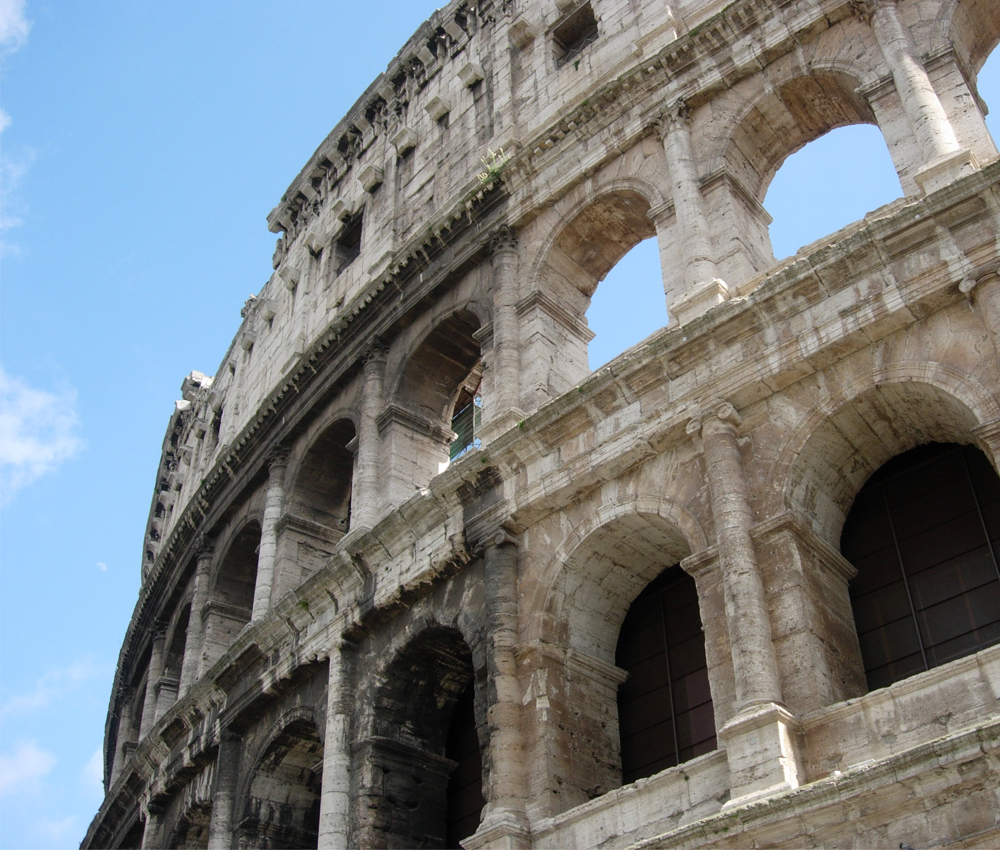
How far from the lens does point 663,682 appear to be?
36.0 feet

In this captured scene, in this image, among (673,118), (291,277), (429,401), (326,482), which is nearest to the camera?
(673,118)

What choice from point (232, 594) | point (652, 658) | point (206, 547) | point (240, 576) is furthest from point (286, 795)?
point (206, 547)

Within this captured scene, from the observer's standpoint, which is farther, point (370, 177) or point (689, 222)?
point (370, 177)

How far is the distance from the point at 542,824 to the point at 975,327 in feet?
17.1

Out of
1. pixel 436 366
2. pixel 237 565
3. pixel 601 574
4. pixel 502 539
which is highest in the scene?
pixel 436 366

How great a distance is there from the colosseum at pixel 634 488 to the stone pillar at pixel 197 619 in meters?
0.08

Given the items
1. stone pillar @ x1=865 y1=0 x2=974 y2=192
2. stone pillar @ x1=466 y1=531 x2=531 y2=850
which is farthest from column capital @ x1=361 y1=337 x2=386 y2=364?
stone pillar @ x1=865 y1=0 x2=974 y2=192

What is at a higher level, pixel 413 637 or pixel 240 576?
pixel 240 576

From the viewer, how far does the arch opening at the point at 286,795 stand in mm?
13875

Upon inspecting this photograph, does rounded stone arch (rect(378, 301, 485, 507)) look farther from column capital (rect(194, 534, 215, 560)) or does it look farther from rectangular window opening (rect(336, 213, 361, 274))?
column capital (rect(194, 534, 215, 560))

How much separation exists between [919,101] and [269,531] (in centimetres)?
1013

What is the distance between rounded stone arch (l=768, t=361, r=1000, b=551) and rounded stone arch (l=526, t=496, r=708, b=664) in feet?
3.90

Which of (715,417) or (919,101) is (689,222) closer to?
(919,101)

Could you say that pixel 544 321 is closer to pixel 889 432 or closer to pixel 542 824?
pixel 889 432
